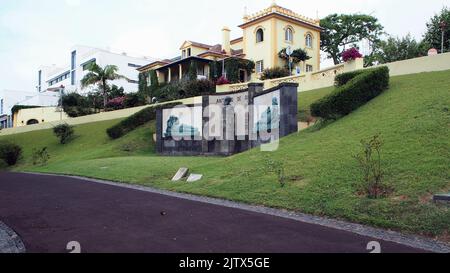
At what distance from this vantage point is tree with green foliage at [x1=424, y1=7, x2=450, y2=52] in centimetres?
3828

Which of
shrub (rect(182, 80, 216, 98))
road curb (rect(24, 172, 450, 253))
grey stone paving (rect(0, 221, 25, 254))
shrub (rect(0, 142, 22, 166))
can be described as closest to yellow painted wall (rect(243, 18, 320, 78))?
shrub (rect(182, 80, 216, 98))

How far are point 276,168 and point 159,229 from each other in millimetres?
6693

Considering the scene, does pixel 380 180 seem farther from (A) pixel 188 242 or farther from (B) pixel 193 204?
(A) pixel 188 242

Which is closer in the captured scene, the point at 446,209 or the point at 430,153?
the point at 446,209

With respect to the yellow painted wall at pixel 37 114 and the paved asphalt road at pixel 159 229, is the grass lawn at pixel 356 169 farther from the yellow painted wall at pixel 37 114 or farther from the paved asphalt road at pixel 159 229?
the yellow painted wall at pixel 37 114

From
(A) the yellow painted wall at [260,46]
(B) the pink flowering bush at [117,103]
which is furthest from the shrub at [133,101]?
(A) the yellow painted wall at [260,46]

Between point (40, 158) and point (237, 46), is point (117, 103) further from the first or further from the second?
point (40, 158)

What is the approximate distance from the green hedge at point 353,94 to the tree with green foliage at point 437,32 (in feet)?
74.6

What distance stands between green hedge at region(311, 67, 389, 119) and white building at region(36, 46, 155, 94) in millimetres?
53707

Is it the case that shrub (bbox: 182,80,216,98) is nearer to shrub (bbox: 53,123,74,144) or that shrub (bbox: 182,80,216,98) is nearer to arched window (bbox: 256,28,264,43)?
arched window (bbox: 256,28,264,43)

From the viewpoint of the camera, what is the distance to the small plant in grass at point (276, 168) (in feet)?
37.1

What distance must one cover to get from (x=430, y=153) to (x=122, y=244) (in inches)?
351
